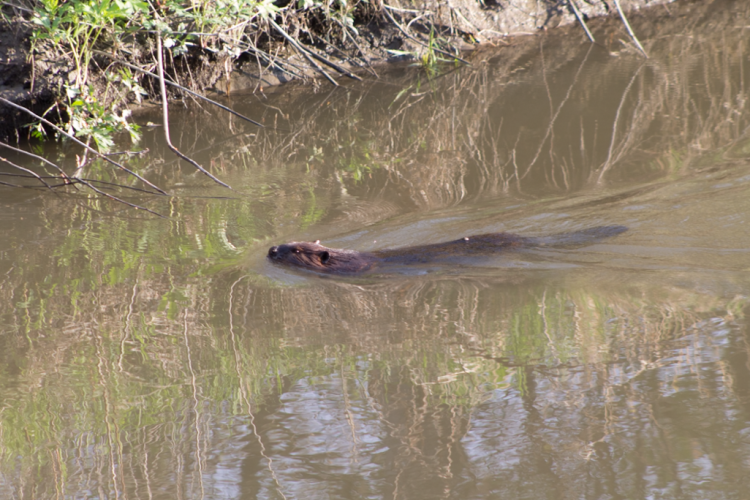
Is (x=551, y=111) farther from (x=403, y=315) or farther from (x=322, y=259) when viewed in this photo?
(x=403, y=315)

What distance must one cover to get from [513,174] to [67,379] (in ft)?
13.2

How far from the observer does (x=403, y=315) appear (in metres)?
4.05

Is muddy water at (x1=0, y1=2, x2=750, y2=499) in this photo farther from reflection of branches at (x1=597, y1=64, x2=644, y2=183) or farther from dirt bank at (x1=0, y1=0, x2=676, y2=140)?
dirt bank at (x1=0, y1=0, x2=676, y2=140)

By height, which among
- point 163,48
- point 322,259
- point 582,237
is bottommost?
point 582,237

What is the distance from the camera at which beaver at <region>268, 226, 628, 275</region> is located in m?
4.80

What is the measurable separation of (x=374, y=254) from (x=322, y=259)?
0.36 meters

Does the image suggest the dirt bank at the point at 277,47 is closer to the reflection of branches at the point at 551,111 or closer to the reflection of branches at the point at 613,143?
the reflection of branches at the point at 551,111

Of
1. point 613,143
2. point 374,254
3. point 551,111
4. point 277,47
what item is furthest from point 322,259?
point 277,47

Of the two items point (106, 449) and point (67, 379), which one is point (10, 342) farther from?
point (106, 449)

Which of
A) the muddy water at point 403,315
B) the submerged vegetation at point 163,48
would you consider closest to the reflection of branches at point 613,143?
the muddy water at point 403,315

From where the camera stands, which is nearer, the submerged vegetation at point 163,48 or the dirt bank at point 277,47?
the submerged vegetation at point 163,48

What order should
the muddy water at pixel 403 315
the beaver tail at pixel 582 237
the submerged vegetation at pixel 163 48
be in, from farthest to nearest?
the submerged vegetation at pixel 163 48, the beaver tail at pixel 582 237, the muddy water at pixel 403 315

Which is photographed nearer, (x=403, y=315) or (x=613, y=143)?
(x=403, y=315)

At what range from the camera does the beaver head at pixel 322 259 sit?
4809 mm
